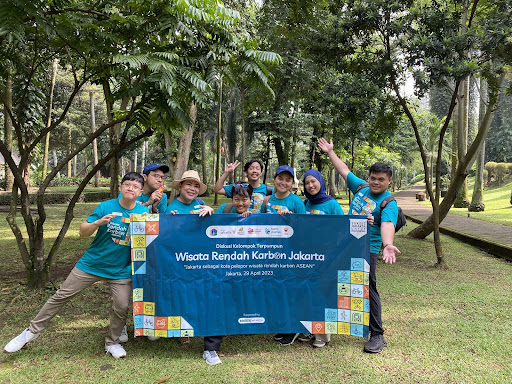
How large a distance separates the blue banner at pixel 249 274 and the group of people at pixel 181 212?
129 mm

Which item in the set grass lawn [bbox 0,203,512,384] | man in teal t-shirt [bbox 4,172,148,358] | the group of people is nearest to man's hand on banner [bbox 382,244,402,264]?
the group of people

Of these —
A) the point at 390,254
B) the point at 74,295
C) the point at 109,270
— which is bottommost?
the point at 74,295

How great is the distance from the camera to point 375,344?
386 cm

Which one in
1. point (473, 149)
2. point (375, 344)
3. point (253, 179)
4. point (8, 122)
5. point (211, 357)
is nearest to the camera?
point (211, 357)

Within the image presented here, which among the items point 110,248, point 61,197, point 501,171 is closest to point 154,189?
point 110,248

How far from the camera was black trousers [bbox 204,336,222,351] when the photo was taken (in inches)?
143

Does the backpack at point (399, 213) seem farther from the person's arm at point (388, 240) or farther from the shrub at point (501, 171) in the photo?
the shrub at point (501, 171)

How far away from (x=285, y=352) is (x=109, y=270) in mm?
1930

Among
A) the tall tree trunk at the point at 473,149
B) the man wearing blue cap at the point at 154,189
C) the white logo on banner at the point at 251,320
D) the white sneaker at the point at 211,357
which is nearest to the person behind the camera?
the white sneaker at the point at 211,357

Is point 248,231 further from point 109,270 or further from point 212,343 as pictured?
point 109,270

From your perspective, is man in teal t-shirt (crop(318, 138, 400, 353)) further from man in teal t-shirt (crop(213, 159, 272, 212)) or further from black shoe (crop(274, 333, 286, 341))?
man in teal t-shirt (crop(213, 159, 272, 212))

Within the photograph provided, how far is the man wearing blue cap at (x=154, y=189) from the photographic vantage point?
4.29 metres

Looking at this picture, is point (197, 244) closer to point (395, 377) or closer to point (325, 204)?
point (325, 204)

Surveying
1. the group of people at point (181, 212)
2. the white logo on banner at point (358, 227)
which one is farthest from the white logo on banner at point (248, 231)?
the white logo on banner at point (358, 227)
